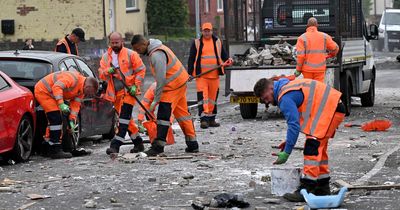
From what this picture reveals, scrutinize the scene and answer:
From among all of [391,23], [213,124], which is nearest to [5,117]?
[213,124]

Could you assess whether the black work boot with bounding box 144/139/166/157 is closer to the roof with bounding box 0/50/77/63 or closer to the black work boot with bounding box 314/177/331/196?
the roof with bounding box 0/50/77/63

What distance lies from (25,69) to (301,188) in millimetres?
6149

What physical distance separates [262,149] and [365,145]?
58.9 inches

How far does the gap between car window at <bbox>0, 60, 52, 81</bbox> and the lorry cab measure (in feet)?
18.7

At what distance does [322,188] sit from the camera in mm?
10266

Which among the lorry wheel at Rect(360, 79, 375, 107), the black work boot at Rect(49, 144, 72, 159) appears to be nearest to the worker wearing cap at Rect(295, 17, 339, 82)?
the lorry wheel at Rect(360, 79, 375, 107)

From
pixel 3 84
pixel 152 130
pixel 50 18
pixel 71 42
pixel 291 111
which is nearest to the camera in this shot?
pixel 291 111

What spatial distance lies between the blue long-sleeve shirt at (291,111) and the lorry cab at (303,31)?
398 inches

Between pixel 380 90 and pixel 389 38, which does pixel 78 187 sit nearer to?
pixel 380 90

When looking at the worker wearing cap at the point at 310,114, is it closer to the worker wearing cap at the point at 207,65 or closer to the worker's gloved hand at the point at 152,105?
the worker's gloved hand at the point at 152,105

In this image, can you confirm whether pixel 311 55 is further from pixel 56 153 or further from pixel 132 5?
pixel 132 5

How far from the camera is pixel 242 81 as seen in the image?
20.2m

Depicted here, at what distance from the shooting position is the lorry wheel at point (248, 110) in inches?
821

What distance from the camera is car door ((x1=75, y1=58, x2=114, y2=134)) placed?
53.2 feet
